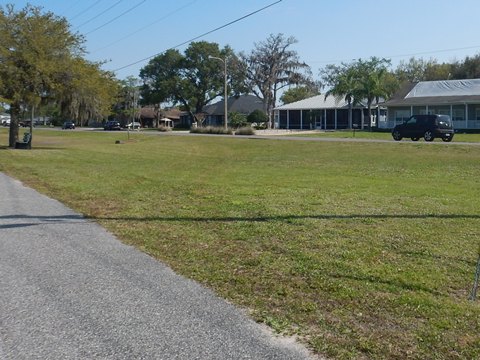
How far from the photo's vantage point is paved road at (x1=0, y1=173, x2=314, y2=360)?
4.18 m

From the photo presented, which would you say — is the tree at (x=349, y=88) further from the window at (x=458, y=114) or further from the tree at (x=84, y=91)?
the tree at (x=84, y=91)

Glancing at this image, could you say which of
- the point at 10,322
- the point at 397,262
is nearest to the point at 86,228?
the point at 10,322

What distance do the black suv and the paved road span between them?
3043 centimetres

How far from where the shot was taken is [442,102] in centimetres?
5428

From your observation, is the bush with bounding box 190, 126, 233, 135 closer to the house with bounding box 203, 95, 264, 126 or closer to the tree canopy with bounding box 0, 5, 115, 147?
the tree canopy with bounding box 0, 5, 115, 147

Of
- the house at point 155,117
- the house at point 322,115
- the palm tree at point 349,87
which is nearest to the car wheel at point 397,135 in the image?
the palm tree at point 349,87

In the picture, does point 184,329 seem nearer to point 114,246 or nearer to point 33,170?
point 114,246

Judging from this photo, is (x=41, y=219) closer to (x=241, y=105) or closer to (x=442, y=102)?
(x=442, y=102)

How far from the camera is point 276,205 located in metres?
10.9

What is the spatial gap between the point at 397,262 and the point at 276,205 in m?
4.59

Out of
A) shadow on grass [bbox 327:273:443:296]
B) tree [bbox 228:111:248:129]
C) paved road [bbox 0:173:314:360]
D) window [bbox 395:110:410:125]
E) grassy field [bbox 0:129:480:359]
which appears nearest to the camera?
paved road [bbox 0:173:314:360]

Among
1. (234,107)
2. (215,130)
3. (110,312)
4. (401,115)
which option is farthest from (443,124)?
(234,107)

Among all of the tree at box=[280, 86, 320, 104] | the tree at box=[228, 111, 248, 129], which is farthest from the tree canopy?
the tree at box=[280, 86, 320, 104]

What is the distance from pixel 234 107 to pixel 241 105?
1536mm
